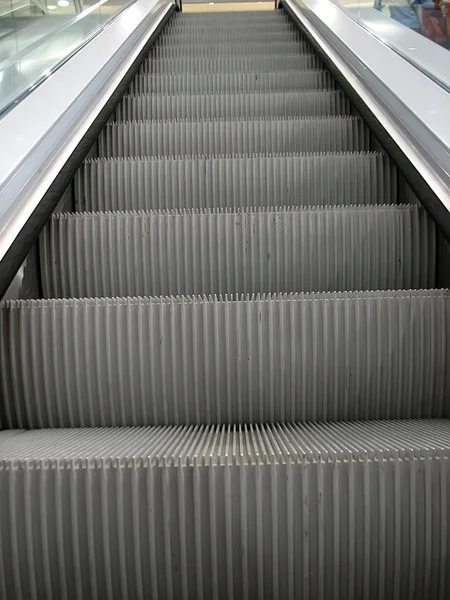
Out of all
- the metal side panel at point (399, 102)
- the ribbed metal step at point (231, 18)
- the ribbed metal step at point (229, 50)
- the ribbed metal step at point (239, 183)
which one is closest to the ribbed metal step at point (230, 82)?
the metal side panel at point (399, 102)

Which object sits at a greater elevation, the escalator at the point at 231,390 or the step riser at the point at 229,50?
the step riser at the point at 229,50

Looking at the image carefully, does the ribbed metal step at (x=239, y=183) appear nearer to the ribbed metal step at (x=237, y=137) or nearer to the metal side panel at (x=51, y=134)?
the metal side panel at (x=51, y=134)

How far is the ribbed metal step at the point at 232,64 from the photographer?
5.56 m

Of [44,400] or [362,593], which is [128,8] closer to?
[44,400]

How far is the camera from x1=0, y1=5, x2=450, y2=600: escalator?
1653 mm

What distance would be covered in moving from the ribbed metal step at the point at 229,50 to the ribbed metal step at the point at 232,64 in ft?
0.90

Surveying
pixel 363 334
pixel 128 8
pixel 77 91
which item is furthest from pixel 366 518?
pixel 128 8

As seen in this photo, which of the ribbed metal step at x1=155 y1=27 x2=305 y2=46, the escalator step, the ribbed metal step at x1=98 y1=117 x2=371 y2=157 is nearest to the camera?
the ribbed metal step at x1=98 y1=117 x2=371 y2=157

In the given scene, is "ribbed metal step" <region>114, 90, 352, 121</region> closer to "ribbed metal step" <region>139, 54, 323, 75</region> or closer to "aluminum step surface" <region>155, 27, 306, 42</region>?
"ribbed metal step" <region>139, 54, 323, 75</region>

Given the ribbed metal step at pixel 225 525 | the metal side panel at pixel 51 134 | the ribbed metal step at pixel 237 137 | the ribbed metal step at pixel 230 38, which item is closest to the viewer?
the ribbed metal step at pixel 225 525

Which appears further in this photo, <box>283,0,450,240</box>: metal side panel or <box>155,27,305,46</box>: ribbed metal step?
<box>155,27,305,46</box>: ribbed metal step

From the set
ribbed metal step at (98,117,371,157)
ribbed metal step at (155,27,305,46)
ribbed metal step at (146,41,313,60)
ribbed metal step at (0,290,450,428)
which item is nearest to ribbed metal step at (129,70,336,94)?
ribbed metal step at (146,41,313,60)

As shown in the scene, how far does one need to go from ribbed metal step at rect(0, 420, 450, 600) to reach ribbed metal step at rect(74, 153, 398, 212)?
1.89 metres

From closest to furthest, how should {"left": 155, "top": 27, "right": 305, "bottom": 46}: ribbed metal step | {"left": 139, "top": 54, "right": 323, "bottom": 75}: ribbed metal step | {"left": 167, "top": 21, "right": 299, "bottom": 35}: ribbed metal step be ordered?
{"left": 139, "top": 54, "right": 323, "bottom": 75}: ribbed metal step, {"left": 155, "top": 27, "right": 305, "bottom": 46}: ribbed metal step, {"left": 167, "top": 21, "right": 299, "bottom": 35}: ribbed metal step
